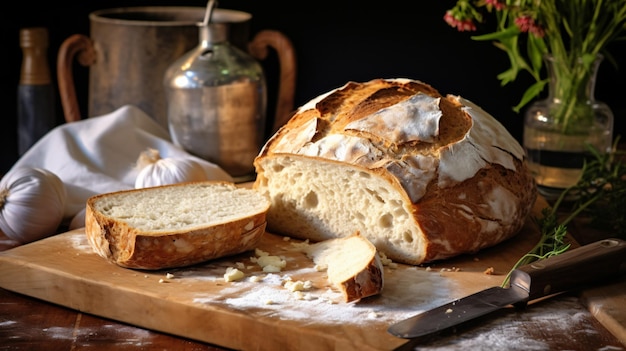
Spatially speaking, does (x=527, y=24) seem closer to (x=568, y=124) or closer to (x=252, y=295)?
(x=568, y=124)

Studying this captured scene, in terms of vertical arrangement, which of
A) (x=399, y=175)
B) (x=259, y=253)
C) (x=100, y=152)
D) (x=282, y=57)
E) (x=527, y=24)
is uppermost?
(x=527, y=24)

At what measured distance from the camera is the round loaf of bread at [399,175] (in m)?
2.23

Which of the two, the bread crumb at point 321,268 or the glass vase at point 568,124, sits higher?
the glass vase at point 568,124

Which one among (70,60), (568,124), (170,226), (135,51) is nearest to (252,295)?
(170,226)

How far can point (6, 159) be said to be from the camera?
3887 mm

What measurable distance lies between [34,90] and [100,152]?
436 mm

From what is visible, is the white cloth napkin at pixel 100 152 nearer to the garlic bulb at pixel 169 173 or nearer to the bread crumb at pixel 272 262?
the garlic bulb at pixel 169 173

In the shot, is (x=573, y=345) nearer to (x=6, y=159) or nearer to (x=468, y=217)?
(x=468, y=217)

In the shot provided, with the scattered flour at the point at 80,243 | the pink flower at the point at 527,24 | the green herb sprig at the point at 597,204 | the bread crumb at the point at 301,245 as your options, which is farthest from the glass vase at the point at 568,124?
A: the scattered flour at the point at 80,243

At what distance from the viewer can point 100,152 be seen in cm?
308

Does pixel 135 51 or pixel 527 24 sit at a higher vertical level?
pixel 527 24

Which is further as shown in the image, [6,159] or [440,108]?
[6,159]

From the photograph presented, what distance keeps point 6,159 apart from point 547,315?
2.72 m

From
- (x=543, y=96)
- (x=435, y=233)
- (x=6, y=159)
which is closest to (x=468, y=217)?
(x=435, y=233)
